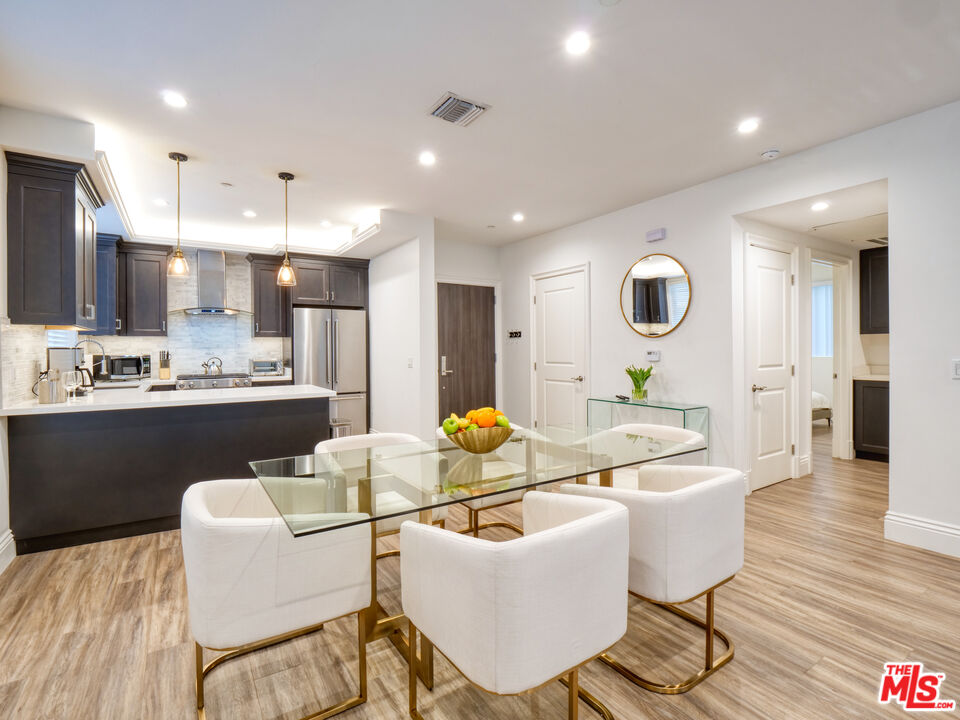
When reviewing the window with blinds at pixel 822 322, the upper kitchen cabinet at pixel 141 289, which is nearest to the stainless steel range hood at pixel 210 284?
the upper kitchen cabinet at pixel 141 289

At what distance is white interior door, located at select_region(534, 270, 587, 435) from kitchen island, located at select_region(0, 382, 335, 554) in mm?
2906

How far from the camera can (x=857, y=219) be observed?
392cm

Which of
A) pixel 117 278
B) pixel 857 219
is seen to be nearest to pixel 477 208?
pixel 857 219

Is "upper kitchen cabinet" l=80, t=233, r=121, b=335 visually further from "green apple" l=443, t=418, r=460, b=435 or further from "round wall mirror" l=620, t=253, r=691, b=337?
"round wall mirror" l=620, t=253, r=691, b=337

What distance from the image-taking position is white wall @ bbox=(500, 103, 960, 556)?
2.76 meters

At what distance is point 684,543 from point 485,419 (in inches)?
35.4

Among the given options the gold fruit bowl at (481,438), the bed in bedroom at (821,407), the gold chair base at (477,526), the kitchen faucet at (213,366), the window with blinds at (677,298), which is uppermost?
the window with blinds at (677,298)

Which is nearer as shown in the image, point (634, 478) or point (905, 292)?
point (905, 292)

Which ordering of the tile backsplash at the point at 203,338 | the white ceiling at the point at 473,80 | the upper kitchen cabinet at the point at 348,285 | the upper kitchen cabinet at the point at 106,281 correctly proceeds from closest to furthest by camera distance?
the white ceiling at the point at 473,80
the upper kitchen cabinet at the point at 106,281
the tile backsplash at the point at 203,338
the upper kitchen cabinet at the point at 348,285

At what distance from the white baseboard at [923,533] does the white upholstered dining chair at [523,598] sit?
104 inches

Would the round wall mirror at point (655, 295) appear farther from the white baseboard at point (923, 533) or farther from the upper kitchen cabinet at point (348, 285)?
the upper kitchen cabinet at point (348, 285)

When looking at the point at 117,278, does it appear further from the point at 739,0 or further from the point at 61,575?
the point at 739,0

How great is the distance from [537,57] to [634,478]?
10.9 ft

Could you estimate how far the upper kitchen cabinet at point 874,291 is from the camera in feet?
16.3
